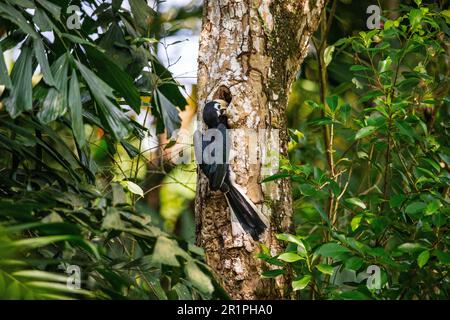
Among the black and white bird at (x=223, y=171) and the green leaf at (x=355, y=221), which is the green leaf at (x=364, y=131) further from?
the black and white bird at (x=223, y=171)

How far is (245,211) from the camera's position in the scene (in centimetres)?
176

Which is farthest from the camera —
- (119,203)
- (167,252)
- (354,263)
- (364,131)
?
(364,131)

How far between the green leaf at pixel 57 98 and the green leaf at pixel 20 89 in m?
0.04

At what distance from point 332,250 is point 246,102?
1.55ft

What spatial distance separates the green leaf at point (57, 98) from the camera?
1.53 m

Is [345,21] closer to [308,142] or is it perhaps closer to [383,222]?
[308,142]

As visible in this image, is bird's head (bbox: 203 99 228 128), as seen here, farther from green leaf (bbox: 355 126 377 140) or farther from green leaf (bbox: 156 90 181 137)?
green leaf (bbox: 156 90 181 137)

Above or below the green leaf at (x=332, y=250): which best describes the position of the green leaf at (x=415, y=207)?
above

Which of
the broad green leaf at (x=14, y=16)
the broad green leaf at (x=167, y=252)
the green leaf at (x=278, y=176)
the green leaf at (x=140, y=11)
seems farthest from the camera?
the green leaf at (x=140, y=11)

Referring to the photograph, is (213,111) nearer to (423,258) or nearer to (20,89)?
(20,89)

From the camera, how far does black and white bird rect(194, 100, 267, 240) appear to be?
5.79 ft

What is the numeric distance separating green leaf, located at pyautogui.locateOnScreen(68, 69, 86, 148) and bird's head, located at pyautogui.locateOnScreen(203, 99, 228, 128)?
0.35 metres

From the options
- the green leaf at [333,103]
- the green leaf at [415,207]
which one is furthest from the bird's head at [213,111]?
the green leaf at [415,207]

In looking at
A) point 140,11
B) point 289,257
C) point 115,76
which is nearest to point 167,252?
point 289,257
